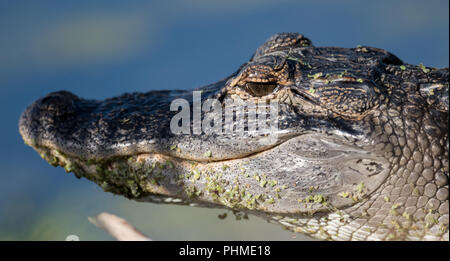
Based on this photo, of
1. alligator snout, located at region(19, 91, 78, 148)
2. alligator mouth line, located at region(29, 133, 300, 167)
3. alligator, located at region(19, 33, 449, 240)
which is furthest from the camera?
alligator snout, located at region(19, 91, 78, 148)

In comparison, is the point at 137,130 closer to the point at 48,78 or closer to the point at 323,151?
the point at 323,151

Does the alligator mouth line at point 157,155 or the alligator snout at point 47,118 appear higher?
the alligator snout at point 47,118

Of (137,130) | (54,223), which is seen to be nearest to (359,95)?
(137,130)

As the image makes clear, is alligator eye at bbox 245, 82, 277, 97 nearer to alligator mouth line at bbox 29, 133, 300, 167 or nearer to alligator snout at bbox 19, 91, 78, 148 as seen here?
alligator mouth line at bbox 29, 133, 300, 167

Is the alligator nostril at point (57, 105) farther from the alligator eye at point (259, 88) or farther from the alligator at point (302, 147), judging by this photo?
the alligator eye at point (259, 88)

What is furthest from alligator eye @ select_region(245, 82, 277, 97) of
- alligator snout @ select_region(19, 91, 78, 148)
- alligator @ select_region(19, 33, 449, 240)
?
alligator snout @ select_region(19, 91, 78, 148)

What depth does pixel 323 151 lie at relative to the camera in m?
2.14

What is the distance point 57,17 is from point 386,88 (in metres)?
10.0

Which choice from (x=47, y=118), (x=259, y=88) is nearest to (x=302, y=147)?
(x=259, y=88)

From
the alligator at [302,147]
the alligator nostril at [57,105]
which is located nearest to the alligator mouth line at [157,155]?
the alligator at [302,147]

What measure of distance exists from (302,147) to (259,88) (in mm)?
401

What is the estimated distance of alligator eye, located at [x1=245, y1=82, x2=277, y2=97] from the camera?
2.32m

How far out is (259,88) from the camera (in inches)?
92.0

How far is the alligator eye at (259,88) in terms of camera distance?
2.32 meters
